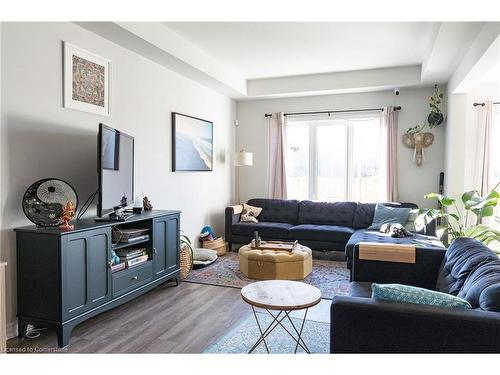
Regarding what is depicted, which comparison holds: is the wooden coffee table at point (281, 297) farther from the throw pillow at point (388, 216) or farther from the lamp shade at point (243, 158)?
the lamp shade at point (243, 158)

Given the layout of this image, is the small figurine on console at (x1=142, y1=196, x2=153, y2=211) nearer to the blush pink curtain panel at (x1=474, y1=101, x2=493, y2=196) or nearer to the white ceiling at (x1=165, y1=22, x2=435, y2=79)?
the white ceiling at (x1=165, y1=22, x2=435, y2=79)

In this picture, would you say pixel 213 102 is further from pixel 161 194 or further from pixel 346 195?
pixel 346 195

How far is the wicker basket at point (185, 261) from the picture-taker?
13.8 ft

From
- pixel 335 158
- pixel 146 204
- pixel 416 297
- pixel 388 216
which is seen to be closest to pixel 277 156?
pixel 335 158

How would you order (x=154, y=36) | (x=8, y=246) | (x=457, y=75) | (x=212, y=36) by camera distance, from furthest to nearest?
(x=457, y=75) < (x=212, y=36) < (x=154, y=36) < (x=8, y=246)

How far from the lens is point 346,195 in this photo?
598 cm

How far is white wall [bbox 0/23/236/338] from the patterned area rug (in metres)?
0.74

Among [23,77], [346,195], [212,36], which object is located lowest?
[346,195]

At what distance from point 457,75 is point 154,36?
348 cm

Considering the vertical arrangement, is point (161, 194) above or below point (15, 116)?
below

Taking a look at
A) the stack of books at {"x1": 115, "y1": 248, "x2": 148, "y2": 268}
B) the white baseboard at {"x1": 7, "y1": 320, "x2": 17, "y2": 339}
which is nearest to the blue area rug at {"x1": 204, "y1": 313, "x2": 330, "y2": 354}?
the stack of books at {"x1": 115, "y1": 248, "x2": 148, "y2": 268}

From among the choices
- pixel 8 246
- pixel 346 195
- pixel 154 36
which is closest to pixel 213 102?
pixel 154 36

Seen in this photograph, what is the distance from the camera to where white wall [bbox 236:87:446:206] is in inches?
218
